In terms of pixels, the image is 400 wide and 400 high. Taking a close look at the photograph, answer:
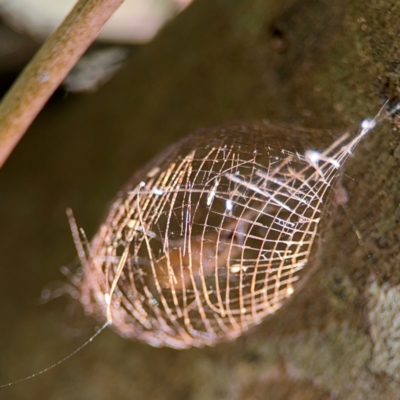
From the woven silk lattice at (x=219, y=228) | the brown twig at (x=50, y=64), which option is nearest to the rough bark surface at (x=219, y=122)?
the woven silk lattice at (x=219, y=228)

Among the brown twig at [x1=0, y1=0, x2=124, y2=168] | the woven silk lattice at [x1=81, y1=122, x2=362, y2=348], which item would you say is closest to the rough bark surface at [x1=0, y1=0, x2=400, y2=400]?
the woven silk lattice at [x1=81, y1=122, x2=362, y2=348]

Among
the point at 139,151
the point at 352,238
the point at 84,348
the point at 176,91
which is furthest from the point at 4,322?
the point at 352,238

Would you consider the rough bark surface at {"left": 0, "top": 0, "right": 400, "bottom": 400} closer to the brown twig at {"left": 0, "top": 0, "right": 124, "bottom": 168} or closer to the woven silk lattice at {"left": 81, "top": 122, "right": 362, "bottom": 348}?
the woven silk lattice at {"left": 81, "top": 122, "right": 362, "bottom": 348}

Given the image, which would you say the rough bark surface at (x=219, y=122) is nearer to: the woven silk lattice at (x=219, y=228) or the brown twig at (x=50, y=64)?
the woven silk lattice at (x=219, y=228)

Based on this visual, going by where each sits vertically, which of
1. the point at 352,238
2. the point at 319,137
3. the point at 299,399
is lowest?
the point at 299,399

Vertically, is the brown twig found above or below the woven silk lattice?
above

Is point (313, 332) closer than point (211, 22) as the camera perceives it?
Yes

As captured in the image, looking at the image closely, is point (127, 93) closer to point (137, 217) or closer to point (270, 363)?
point (137, 217)
